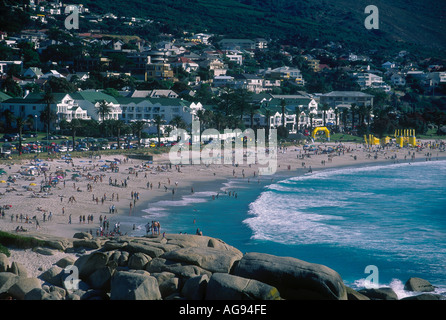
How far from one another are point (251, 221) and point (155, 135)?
3846cm

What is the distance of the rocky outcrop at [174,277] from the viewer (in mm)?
15688

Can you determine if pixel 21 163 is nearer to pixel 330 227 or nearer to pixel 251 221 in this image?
pixel 251 221

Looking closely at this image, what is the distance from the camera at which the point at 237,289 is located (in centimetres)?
1550

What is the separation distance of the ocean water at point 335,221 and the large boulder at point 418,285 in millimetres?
373

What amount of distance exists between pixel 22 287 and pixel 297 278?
7.83m

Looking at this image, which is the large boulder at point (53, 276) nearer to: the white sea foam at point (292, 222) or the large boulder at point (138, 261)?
the large boulder at point (138, 261)

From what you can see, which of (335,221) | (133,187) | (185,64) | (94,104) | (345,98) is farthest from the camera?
(185,64)

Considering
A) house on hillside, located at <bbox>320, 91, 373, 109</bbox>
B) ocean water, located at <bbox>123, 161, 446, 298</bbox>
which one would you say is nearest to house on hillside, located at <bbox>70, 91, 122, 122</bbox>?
ocean water, located at <bbox>123, 161, 446, 298</bbox>

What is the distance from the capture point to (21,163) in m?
47.3

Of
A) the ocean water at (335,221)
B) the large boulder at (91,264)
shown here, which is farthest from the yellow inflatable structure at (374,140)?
the large boulder at (91,264)

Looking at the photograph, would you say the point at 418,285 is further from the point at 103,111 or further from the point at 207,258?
the point at 103,111

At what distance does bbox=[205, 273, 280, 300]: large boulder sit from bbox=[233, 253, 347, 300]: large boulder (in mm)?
775

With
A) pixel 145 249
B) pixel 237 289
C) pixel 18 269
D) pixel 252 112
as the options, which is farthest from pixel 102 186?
pixel 252 112

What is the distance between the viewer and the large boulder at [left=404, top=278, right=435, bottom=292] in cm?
2156
